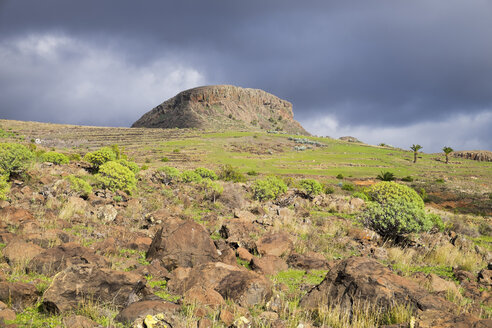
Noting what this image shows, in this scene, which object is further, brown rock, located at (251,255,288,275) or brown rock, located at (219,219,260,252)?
brown rock, located at (219,219,260,252)

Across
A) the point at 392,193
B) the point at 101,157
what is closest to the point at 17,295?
the point at 392,193

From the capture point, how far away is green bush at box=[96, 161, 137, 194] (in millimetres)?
17453

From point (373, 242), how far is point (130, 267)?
8886mm

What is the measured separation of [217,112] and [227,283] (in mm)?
159453

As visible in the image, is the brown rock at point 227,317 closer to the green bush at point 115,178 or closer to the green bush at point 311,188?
the green bush at point 115,178

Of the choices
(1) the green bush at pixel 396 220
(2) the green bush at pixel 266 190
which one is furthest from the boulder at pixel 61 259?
(2) the green bush at pixel 266 190

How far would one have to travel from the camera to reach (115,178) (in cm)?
1780

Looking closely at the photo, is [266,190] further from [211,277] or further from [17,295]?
[17,295]

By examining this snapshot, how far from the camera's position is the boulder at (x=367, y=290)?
4.82 metres

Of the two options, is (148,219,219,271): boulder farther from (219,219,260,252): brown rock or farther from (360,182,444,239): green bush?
(360,182,444,239): green bush

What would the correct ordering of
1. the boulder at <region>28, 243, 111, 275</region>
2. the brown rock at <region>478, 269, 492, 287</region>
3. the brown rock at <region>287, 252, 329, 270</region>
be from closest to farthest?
the boulder at <region>28, 243, 111, 275</region>
the brown rock at <region>478, 269, 492, 287</region>
the brown rock at <region>287, 252, 329, 270</region>

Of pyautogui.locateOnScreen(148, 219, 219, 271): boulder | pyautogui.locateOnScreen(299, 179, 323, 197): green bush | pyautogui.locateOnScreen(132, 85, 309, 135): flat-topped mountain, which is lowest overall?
pyautogui.locateOnScreen(299, 179, 323, 197): green bush

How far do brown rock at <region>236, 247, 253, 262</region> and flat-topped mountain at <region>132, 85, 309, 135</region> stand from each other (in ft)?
420

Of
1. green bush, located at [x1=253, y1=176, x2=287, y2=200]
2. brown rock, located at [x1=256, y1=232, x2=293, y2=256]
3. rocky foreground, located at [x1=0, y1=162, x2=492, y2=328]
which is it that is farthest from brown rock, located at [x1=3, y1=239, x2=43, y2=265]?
green bush, located at [x1=253, y1=176, x2=287, y2=200]
